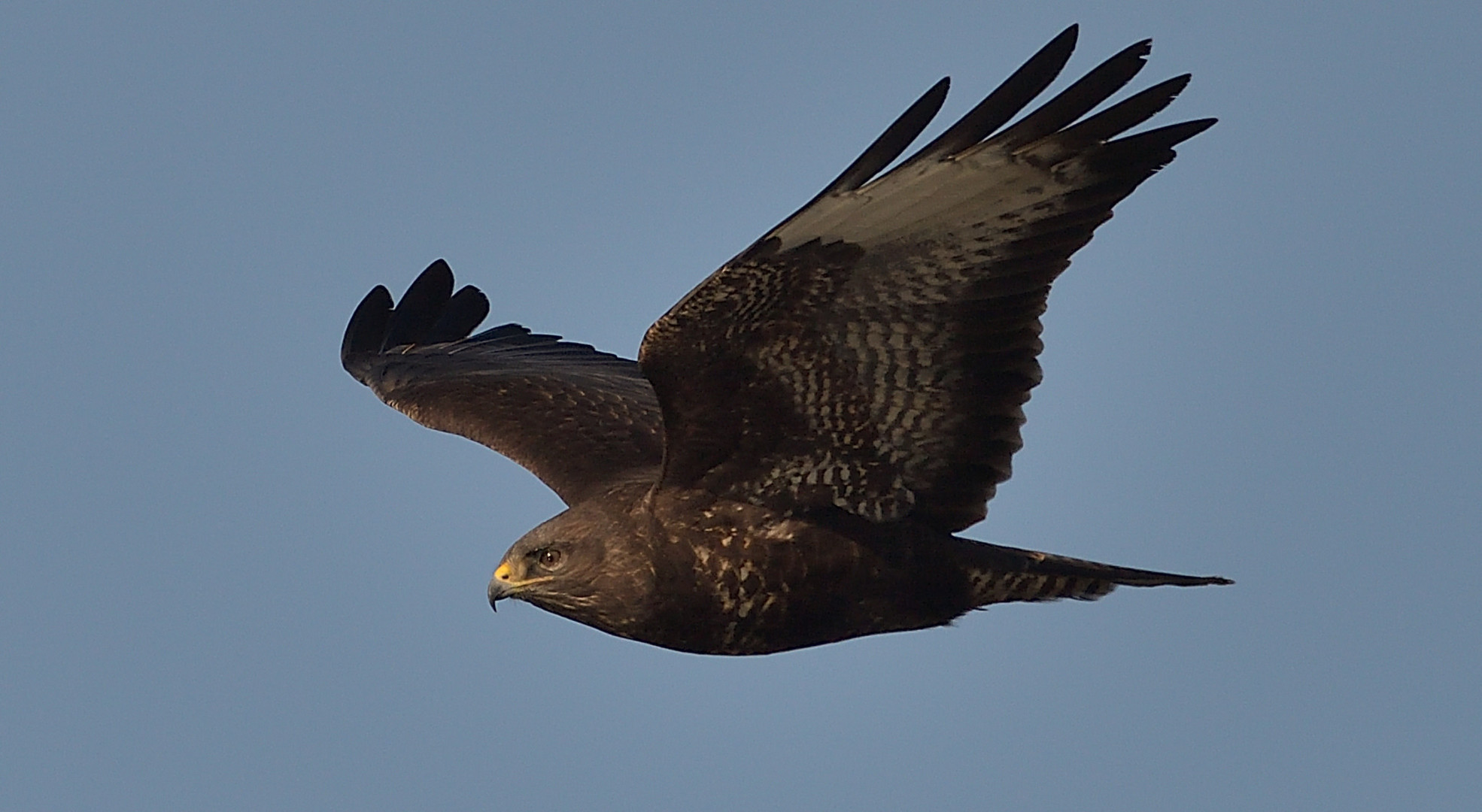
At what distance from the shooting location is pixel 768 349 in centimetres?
826

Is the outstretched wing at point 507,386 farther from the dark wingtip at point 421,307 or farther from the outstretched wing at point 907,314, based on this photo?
the outstretched wing at point 907,314

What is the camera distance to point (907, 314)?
8336 millimetres

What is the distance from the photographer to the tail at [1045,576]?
29.7 feet

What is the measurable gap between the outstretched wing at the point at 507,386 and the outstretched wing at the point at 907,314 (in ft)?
3.89

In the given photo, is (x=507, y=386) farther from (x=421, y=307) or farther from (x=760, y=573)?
(x=760, y=573)

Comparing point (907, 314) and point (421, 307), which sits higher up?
point (421, 307)

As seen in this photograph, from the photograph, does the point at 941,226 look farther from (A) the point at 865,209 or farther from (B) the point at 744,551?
(B) the point at 744,551

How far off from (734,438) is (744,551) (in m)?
0.49

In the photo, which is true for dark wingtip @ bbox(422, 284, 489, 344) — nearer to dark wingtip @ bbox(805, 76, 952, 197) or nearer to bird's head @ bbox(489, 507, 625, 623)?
bird's head @ bbox(489, 507, 625, 623)

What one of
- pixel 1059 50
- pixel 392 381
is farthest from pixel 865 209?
pixel 392 381

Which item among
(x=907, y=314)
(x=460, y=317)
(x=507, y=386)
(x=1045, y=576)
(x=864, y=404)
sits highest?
(x=460, y=317)

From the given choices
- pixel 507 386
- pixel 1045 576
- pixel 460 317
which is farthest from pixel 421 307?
pixel 1045 576

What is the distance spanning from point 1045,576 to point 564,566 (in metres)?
2.02

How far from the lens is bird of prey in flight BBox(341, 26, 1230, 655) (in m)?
7.89
